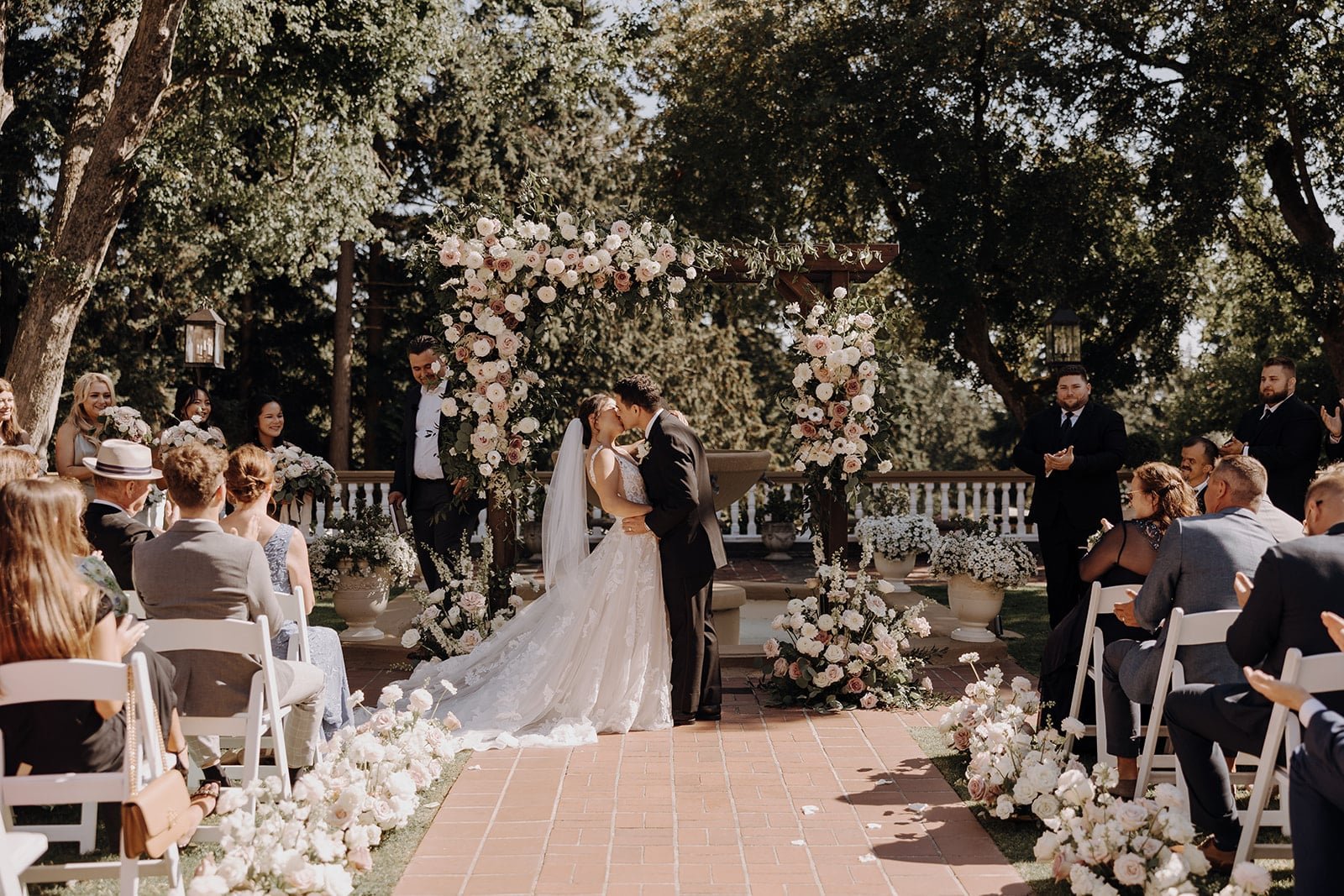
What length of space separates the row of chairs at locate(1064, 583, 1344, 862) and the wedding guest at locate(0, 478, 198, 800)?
332 centimetres

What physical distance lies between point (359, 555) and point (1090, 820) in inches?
221

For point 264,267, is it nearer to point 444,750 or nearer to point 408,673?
point 408,673

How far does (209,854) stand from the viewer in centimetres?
328

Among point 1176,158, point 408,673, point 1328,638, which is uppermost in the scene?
point 1176,158

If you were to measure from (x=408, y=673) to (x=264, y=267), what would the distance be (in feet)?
39.0

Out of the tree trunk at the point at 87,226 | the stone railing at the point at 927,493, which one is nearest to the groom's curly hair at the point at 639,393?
the tree trunk at the point at 87,226

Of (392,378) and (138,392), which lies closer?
(138,392)

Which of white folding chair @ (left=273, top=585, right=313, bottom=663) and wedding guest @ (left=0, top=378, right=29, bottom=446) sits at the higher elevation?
wedding guest @ (left=0, top=378, right=29, bottom=446)

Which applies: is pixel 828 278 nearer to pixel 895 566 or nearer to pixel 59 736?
pixel 895 566

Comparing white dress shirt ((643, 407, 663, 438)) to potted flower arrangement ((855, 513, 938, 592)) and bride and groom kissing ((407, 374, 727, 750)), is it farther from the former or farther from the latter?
potted flower arrangement ((855, 513, 938, 592))

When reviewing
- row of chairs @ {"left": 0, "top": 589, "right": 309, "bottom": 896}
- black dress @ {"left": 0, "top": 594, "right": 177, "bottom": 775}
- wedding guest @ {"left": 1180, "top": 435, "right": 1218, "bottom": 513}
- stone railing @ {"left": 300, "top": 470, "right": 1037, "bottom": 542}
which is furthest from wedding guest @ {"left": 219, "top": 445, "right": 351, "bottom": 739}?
stone railing @ {"left": 300, "top": 470, "right": 1037, "bottom": 542}

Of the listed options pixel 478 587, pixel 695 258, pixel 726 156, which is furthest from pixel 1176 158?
pixel 478 587

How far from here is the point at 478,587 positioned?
6.96 m

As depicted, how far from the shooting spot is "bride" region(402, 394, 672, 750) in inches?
235
